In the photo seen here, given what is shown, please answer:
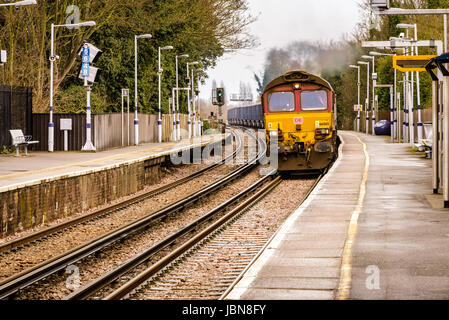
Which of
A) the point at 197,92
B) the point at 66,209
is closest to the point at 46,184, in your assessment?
the point at 66,209

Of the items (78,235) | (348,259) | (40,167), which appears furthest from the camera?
(40,167)

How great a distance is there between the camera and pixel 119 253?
12844 millimetres

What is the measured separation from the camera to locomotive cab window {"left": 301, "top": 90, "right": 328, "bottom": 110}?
81.5 feet

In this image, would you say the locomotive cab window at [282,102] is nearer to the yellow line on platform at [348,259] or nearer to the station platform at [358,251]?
the station platform at [358,251]

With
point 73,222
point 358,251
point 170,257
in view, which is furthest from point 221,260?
point 73,222

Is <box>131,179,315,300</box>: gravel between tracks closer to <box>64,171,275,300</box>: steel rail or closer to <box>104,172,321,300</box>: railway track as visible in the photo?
<box>104,172,321,300</box>: railway track

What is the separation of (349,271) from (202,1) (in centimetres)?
3760

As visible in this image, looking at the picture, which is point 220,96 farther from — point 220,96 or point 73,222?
point 73,222

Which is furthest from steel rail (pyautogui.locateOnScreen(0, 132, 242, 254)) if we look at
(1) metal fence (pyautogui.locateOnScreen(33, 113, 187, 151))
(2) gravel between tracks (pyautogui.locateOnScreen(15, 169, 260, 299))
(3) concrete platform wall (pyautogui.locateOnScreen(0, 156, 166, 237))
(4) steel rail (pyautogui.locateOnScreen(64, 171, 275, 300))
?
(1) metal fence (pyautogui.locateOnScreen(33, 113, 187, 151))

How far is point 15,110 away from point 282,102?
10496 millimetres

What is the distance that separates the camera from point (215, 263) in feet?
38.0

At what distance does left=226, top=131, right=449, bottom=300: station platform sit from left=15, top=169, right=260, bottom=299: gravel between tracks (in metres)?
2.59

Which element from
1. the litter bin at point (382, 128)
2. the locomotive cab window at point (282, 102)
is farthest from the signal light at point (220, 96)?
the locomotive cab window at point (282, 102)

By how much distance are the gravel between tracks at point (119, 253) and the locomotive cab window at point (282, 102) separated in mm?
4478
